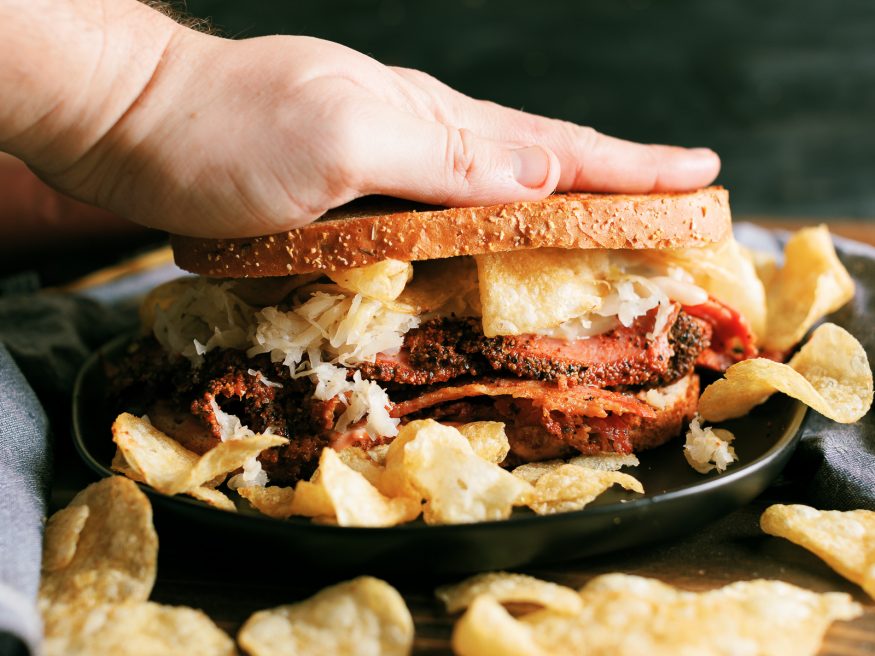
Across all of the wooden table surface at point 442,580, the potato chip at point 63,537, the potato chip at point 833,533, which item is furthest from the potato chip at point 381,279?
the potato chip at point 833,533

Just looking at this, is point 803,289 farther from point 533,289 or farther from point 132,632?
point 132,632

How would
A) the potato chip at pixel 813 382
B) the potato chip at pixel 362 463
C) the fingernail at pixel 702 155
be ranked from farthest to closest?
1. the fingernail at pixel 702 155
2. the potato chip at pixel 813 382
3. the potato chip at pixel 362 463

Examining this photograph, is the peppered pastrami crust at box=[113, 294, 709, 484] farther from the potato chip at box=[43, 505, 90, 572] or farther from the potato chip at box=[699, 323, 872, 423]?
the potato chip at box=[43, 505, 90, 572]

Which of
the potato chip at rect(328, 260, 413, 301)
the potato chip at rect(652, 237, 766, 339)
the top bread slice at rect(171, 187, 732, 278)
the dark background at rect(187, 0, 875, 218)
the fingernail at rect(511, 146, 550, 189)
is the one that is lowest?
the dark background at rect(187, 0, 875, 218)

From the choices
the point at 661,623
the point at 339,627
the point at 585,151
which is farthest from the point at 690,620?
the point at 585,151

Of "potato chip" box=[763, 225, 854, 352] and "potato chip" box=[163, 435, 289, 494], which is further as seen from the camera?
"potato chip" box=[763, 225, 854, 352]

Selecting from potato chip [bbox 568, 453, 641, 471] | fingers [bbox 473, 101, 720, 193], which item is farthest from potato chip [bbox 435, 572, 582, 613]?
fingers [bbox 473, 101, 720, 193]

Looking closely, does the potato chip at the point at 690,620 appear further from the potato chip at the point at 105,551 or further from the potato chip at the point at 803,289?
the potato chip at the point at 803,289
